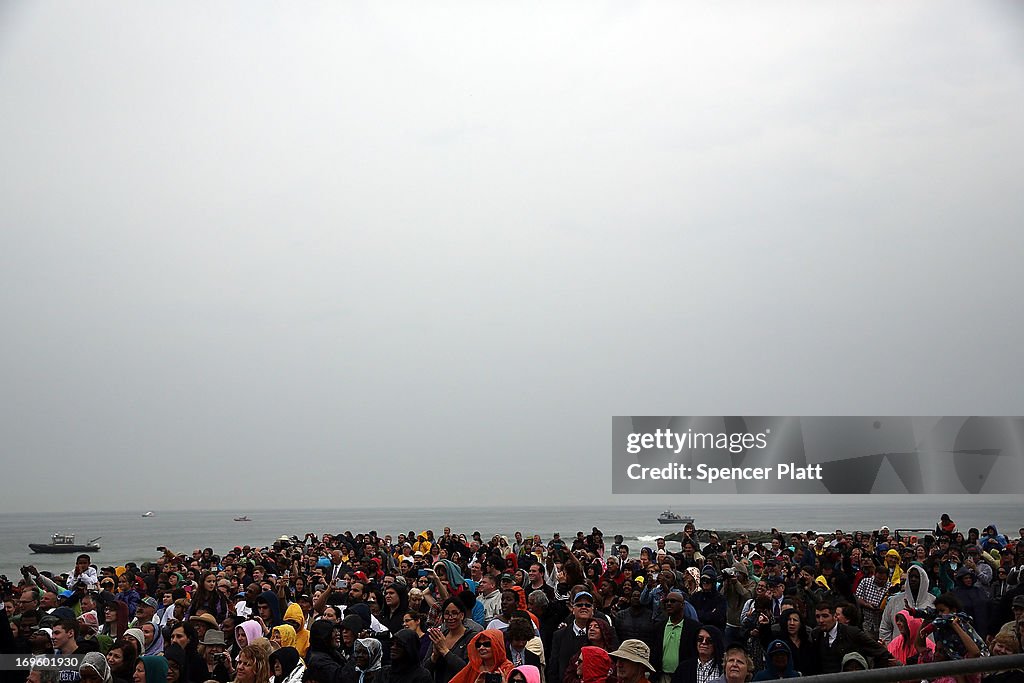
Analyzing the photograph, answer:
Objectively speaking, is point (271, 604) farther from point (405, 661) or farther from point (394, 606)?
point (405, 661)

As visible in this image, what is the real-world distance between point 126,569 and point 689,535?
8391mm

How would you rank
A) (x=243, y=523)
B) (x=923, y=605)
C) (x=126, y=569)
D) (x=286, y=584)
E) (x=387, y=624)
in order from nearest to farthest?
(x=387, y=624), (x=923, y=605), (x=286, y=584), (x=126, y=569), (x=243, y=523)

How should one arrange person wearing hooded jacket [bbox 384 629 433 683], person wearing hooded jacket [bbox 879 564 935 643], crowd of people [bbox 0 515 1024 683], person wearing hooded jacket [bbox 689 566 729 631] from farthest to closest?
person wearing hooded jacket [bbox 689 566 729 631], person wearing hooded jacket [bbox 879 564 935 643], crowd of people [bbox 0 515 1024 683], person wearing hooded jacket [bbox 384 629 433 683]

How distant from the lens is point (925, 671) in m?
2.75

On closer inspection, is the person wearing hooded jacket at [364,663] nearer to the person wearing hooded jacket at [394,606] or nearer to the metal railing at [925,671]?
the person wearing hooded jacket at [394,606]

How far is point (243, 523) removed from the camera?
6619 inches

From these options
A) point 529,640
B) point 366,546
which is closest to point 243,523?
point 366,546

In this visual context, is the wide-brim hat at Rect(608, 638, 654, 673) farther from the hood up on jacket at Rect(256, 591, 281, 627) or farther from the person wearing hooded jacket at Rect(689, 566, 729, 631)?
the hood up on jacket at Rect(256, 591, 281, 627)

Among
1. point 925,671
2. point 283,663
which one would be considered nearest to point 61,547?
point 283,663

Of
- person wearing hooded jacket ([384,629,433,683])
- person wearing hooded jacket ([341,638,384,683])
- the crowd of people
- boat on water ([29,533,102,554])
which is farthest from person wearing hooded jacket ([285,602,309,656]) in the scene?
boat on water ([29,533,102,554])

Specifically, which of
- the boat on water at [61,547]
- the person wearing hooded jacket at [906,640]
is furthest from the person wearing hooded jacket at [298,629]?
the boat on water at [61,547]

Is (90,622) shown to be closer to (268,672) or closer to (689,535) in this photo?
(268,672)

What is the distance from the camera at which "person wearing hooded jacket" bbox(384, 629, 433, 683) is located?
5965mm

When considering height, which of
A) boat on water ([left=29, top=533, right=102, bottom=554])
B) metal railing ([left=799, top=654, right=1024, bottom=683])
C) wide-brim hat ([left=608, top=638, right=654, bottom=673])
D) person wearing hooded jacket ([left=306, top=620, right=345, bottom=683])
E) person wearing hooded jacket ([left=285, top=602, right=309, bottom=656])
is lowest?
boat on water ([left=29, top=533, right=102, bottom=554])
